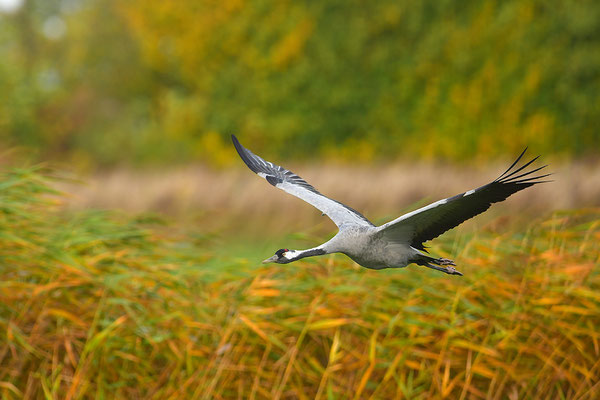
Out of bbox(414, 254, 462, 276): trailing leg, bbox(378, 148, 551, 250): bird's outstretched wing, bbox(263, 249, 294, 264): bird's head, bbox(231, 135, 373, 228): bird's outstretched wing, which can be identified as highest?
bbox(231, 135, 373, 228): bird's outstretched wing

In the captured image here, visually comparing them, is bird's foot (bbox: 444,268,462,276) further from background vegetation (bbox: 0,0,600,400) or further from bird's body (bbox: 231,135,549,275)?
background vegetation (bbox: 0,0,600,400)

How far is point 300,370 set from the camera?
13.3 feet

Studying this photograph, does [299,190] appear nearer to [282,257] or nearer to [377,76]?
[282,257]

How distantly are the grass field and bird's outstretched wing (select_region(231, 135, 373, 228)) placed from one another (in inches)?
63.5

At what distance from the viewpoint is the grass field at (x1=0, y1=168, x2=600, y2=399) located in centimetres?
404

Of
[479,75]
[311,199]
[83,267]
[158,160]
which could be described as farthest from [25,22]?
[311,199]

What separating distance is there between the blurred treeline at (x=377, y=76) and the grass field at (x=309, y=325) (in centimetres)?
910

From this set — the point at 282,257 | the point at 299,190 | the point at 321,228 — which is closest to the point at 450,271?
the point at 282,257

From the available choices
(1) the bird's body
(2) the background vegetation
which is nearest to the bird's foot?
(1) the bird's body

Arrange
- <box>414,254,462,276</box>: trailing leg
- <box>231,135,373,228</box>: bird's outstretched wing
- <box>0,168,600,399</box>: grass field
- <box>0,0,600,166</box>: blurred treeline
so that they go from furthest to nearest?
<box>0,0,600,166</box>: blurred treeline, <box>0,168,600,399</box>: grass field, <box>231,135,373,228</box>: bird's outstretched wing, <box>414,254,462,276</box>: trailing leg

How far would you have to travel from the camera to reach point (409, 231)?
1.64 m

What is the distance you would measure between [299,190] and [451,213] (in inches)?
26.7

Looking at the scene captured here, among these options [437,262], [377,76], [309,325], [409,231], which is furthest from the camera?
[377,76]

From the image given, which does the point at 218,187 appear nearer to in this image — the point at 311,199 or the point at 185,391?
the point at 185,391
